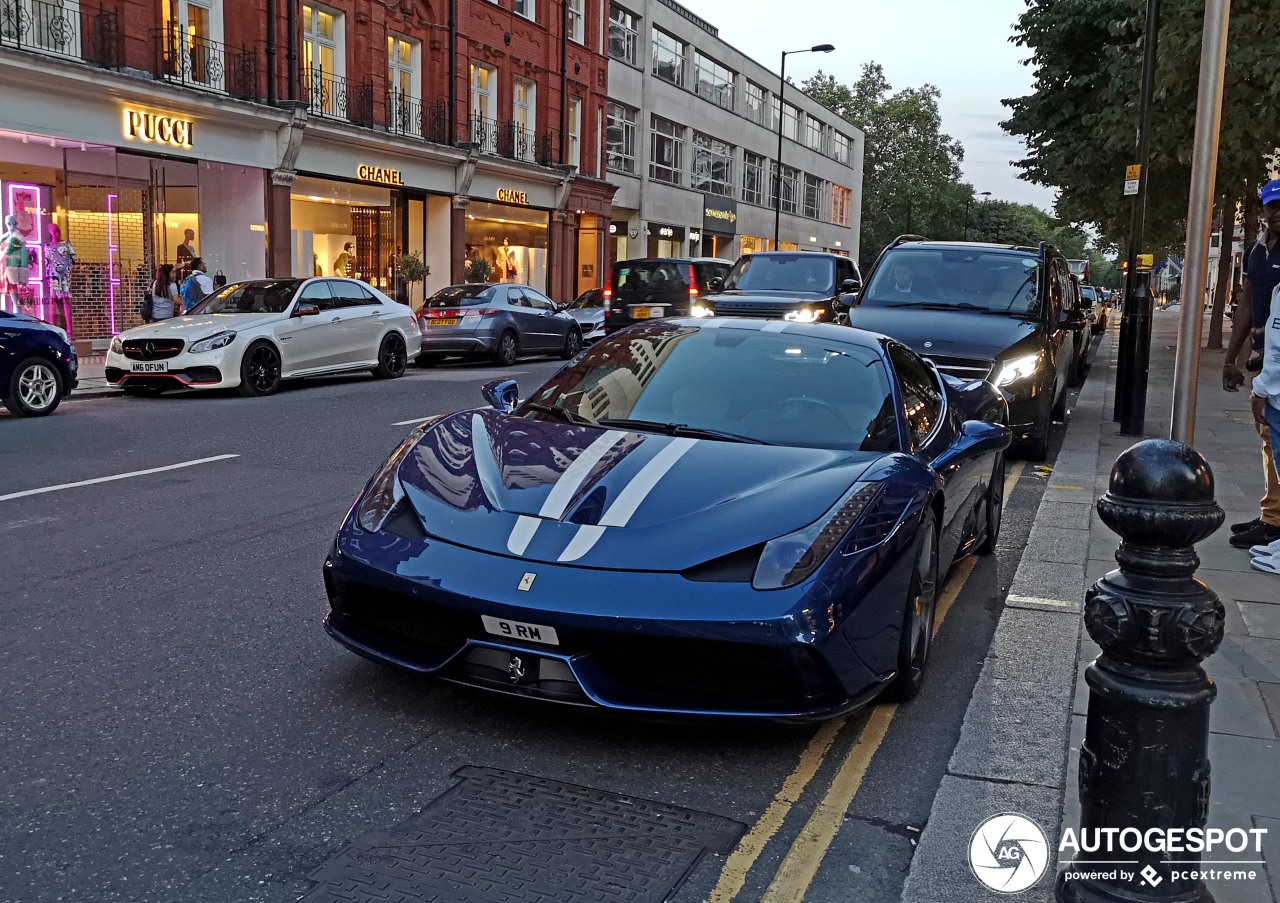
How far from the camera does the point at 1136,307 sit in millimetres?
12211

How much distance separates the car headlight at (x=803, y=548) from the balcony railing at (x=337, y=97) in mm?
23783

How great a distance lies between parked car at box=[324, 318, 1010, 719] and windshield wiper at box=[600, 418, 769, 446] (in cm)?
1

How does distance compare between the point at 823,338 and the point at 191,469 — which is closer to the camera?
the point at 823,338

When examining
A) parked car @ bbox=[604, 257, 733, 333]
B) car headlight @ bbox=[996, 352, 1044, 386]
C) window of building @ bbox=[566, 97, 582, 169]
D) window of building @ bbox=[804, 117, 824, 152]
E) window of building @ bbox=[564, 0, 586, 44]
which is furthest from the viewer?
window of building @ bbox=[804, 117, 824, 152]

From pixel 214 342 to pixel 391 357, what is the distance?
3651mm

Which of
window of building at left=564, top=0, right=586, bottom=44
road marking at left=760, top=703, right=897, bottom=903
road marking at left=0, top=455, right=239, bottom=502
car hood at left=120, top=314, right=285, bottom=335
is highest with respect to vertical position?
window of building at left=564, top=0, right=586, bottom=44

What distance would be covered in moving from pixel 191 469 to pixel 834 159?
69151 mm

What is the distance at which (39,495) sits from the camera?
7.83 metres

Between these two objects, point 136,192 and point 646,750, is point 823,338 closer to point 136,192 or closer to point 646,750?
point 646,750

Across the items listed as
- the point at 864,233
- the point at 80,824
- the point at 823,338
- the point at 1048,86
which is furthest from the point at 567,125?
the point at 864,233

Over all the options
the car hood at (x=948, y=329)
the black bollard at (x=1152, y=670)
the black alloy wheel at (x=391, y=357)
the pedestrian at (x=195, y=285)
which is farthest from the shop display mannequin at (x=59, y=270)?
the black bollard at (x=1152, y=670)

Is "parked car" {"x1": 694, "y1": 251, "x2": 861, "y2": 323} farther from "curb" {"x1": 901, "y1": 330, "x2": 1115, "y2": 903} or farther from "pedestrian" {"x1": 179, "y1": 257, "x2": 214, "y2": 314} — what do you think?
"curb" {"x1": 901, "y1": 330, "x2": 1115, "y2": 903}

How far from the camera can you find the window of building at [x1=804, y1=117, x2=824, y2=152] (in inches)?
2685

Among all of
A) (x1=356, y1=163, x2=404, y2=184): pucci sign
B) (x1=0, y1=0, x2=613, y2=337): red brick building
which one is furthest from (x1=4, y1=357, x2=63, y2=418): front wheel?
(x1=356, y1=163, x2=404, y2=184): pucci sign
